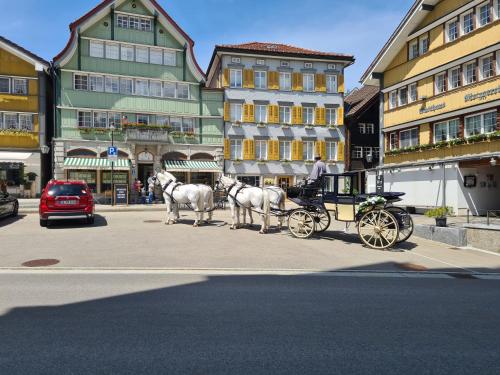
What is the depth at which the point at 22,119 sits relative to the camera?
2864cm

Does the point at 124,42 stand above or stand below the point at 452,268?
above

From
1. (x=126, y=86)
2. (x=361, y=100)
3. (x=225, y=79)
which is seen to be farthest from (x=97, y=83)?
(x=361, y=100)

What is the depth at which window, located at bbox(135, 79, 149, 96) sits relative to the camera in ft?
101

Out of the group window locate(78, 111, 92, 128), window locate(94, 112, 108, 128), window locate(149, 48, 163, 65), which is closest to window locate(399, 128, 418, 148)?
window locate(149, 48, 163, 65)

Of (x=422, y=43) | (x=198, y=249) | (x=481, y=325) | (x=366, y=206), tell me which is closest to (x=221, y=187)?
(x=198, y=249)

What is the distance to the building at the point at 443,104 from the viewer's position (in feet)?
62.3

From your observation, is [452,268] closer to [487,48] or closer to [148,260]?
[148,260]

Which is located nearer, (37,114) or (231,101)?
(37,114)

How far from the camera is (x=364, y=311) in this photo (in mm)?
5078

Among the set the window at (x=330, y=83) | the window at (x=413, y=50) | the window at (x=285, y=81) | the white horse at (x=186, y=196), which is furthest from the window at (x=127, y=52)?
the window at (x=413, y=50)

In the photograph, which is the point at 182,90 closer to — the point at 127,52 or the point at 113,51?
the point at 127,52

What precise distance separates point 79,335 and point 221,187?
10609mm

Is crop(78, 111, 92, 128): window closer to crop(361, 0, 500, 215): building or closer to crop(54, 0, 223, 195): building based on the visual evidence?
crop(54, 0, 223, 195): building

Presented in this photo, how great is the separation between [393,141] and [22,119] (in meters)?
29.0
